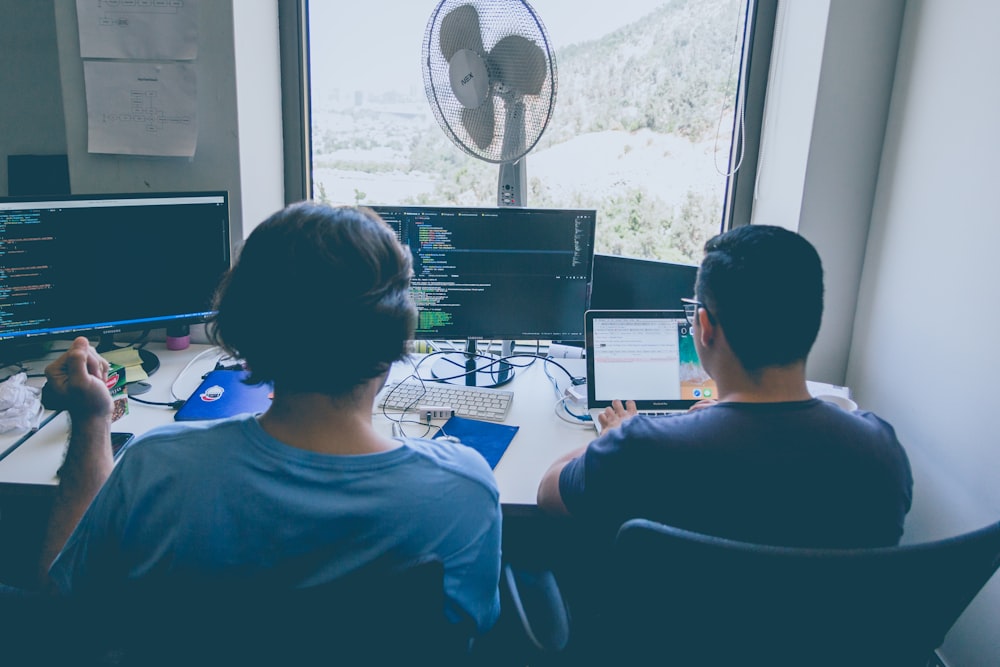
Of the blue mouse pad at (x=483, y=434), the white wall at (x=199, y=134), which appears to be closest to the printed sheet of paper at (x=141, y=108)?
the white wall at (x=199, y=134)

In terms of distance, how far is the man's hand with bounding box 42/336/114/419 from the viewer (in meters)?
1.14

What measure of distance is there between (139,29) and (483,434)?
4.76ft

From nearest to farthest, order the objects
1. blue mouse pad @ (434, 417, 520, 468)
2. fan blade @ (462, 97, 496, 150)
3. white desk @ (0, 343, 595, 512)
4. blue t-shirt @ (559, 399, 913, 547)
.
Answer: blue t-shirt @ (559, 399, 913, 547) < white desk @ (0, 343, 595, 512) < blue mouse pad @ (434, 417, 520, 468) < fan blade @ (462, 97, 496, 150)

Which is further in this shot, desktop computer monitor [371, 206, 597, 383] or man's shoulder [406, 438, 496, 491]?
desktop computer monitor [371, 206, 597, 383]

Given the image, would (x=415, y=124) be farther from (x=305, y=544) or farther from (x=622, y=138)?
(x=305, y=544)

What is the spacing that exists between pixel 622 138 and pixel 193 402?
1.51 m

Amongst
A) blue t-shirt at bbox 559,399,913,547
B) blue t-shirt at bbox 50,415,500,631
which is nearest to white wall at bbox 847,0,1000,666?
blue t-shirt at bbox 559,399,913,547

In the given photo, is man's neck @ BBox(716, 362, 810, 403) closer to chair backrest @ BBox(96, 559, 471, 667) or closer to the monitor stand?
chair backrest @ BBox(96, 559, 471, 667)

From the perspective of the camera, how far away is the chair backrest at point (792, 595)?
787 millimetres

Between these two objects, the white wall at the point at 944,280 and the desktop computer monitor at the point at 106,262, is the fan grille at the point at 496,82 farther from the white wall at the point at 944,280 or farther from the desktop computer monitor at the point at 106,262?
the white wall at the point at 944,280

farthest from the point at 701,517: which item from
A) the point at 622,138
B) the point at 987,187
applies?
the point at 622,138

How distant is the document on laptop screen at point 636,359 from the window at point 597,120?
0.59 meters

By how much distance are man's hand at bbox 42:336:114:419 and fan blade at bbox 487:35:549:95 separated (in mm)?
1112

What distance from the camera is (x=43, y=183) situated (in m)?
2.02
